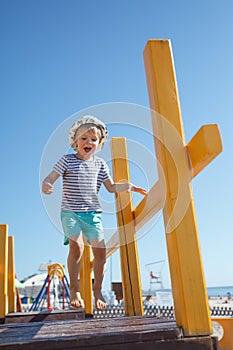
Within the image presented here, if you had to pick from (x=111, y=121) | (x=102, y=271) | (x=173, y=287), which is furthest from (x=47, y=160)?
(x=173, y=287)

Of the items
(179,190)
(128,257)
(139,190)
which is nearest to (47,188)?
(139,190)

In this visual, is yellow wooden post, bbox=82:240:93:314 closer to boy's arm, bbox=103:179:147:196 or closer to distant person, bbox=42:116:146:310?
distant person, bbox=42:116:146:310

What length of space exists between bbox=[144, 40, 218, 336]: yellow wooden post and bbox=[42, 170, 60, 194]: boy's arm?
1030mm

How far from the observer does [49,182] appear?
2488 millimetres

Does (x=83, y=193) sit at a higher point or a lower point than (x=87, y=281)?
higher

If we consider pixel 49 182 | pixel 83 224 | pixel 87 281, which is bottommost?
pixel 87 281

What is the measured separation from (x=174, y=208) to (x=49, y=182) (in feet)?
4.22

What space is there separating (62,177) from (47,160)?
11.4 inches

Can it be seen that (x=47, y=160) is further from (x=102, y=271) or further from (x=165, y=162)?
(x=165, y=162)

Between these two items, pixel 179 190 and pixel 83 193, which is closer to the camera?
pixel 179 190

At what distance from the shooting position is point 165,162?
145 cm

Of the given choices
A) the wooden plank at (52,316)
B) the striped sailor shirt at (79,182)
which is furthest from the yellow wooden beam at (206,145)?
the wooden plank at (52,316)

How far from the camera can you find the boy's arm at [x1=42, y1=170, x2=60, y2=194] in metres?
2.37

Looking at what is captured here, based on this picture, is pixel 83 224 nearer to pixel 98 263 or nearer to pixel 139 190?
pixel 98 263
